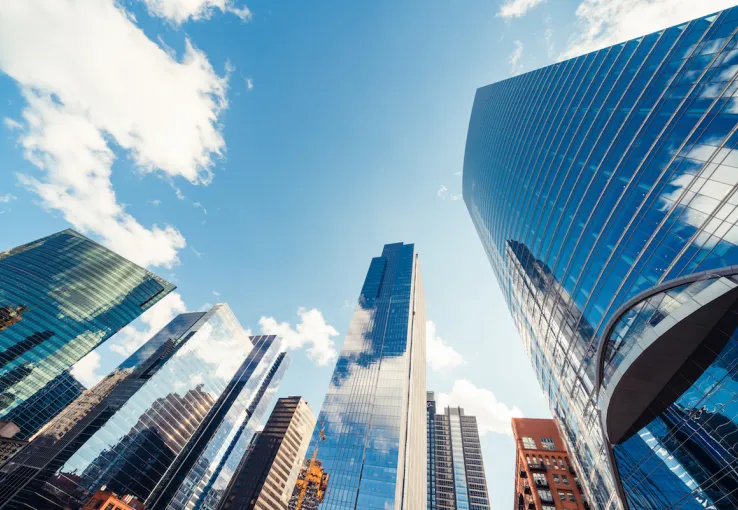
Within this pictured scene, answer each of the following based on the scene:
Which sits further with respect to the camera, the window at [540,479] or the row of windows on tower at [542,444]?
the row of windows on tower at [542,444]

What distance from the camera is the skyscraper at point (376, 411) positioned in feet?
236

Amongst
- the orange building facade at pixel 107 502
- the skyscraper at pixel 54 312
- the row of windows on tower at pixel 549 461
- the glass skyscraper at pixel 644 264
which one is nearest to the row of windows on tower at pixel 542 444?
the row of windows on tower at pixel 549 461

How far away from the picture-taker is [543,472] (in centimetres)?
6019

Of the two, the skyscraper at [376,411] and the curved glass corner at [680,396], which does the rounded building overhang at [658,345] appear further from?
the skyscraper at [376,411]

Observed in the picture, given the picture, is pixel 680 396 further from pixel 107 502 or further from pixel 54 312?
pixel 54 312

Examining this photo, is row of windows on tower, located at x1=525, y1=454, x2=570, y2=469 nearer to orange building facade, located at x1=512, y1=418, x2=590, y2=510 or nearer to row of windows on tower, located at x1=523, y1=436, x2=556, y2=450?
orange building facade, located at x1=512, y1=418, x2=590, y2=510

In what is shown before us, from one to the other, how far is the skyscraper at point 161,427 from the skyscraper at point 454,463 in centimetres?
8442

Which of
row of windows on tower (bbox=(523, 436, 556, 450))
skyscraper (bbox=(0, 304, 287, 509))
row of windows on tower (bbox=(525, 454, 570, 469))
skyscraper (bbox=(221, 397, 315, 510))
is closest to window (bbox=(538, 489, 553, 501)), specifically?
row of windows on tower (bbox=(525, 454, 570, 469))

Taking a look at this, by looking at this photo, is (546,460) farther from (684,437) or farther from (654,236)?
(654,236)

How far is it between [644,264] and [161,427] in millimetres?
129221

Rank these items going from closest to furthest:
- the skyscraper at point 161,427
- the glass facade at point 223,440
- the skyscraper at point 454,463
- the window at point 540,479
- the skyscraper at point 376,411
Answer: the window at point 540,479 → the skyscraper at point 376,411 → the skyscraper at point 161,427 → the glass facade at point 223,440 → the skyscraper at point 454,463

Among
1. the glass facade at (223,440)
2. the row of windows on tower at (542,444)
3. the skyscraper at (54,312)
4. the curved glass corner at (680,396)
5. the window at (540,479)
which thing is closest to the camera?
the curved glass corner at (680,396)

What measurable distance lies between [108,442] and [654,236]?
121934 millimetres

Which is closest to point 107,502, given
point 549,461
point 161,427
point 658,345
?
point 161,427
